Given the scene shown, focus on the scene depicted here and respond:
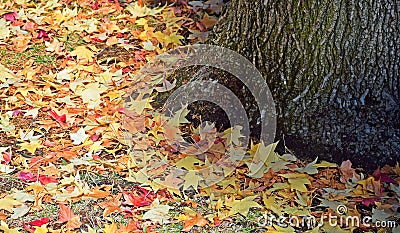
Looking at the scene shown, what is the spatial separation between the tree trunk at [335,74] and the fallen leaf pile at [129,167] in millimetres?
150

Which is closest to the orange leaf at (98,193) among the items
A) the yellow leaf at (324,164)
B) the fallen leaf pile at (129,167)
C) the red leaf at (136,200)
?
the fallen leaf pile at (129,167)

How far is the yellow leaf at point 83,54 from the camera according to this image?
170 inches

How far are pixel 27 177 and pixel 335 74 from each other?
5.64ft

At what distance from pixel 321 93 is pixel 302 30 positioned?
0.36 metres

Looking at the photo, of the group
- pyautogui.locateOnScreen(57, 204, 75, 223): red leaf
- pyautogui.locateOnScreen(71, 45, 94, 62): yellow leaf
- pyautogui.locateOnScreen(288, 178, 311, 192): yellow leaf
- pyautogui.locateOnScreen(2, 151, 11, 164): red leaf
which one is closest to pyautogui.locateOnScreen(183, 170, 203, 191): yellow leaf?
pyautogui.locateOnScreen(288, 178, 311, 192): yellow leaf

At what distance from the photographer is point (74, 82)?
3.99 m

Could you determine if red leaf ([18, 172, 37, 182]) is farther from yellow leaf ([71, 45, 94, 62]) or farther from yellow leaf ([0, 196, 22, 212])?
yellow leaf ([71, 45, 94, 62])

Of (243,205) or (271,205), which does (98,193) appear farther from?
(271,205)

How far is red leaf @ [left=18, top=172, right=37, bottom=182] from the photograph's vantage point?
3.16 meters

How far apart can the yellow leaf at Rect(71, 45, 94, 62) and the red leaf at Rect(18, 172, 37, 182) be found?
1306 millimetres

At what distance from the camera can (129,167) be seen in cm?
325

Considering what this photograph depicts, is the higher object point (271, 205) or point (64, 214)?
point (271, 205)

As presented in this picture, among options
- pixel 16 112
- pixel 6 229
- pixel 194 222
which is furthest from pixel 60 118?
pixel 194 222

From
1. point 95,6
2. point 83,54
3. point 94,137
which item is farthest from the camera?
point 95,6
